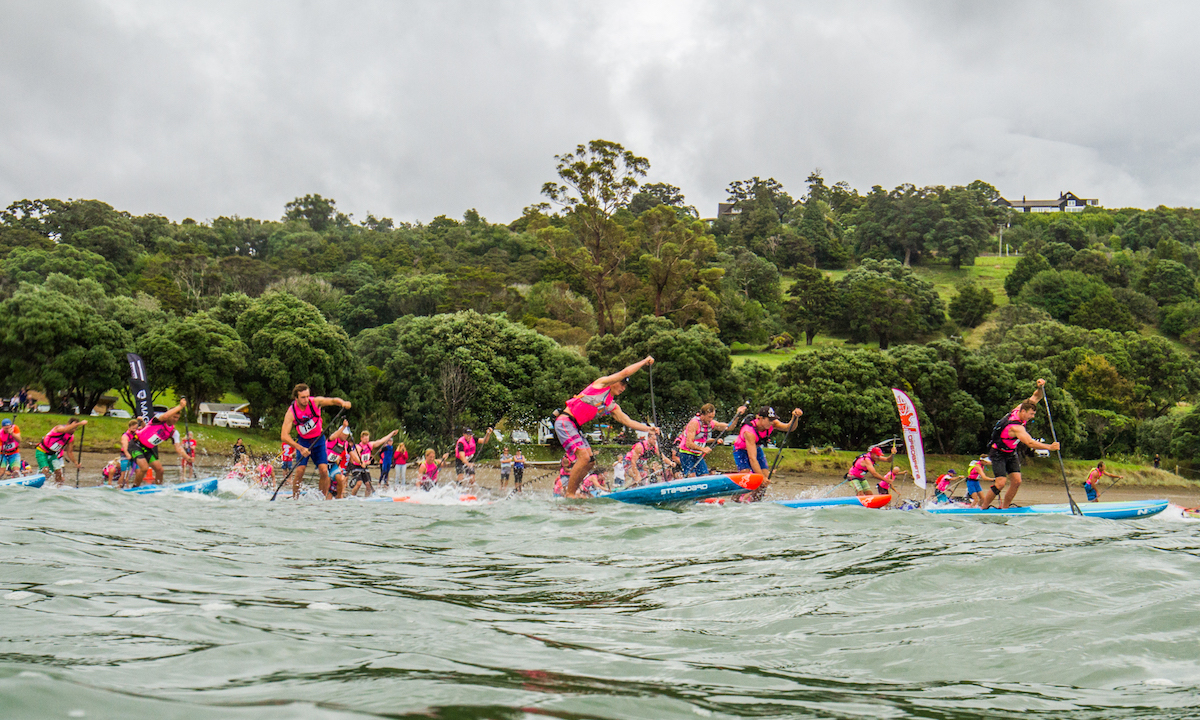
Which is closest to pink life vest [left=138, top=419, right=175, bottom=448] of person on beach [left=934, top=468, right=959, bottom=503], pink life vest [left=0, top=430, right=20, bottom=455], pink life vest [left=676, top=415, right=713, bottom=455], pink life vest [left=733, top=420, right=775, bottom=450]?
pink life vest [left=0, top=430, right=20, bottom=455]

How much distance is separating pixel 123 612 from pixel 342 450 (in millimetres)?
14730

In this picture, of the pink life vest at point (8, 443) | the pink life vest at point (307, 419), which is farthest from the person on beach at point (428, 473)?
the pink life vest at point (8, 443)

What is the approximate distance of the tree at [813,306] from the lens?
80750mm

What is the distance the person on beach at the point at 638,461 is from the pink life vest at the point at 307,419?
8.54 m

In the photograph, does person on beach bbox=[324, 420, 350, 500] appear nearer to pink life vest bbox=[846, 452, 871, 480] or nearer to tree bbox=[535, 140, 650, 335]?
pink life vest bbox=[846, 452, 871, 480]

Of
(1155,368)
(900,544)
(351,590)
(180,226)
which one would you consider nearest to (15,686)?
(351,590)

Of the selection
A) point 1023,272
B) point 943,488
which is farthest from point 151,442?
point 1023,272

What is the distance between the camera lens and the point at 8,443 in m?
20.1

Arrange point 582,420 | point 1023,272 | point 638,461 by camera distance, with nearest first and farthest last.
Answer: point 582,420, point 638,461, point 1023,272

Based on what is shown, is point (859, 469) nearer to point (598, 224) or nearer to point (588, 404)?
point (588, 404)

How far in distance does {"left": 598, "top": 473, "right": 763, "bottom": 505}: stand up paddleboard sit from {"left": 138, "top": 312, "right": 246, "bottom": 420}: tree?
36.8 m

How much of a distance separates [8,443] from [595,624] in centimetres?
2208

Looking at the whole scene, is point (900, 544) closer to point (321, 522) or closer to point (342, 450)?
point (321, 522)

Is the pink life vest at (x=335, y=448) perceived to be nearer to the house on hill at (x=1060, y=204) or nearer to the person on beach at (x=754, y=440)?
the person on beach at (x=754, y=440)
